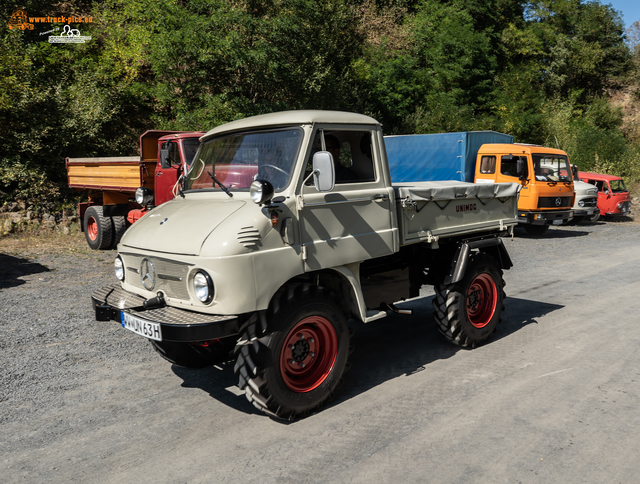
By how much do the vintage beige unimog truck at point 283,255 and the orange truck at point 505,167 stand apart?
10678 mm

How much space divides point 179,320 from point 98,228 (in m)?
10.2

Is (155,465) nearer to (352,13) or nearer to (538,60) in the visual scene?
(352,13)

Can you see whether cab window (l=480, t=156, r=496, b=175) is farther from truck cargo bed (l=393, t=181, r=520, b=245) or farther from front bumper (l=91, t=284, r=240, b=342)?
front bumper (l=91, t=284, r=240, b=342)

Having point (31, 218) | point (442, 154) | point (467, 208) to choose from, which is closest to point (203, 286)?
point (467, 208)

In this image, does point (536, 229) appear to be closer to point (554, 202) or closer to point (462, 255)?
point (554, 202)

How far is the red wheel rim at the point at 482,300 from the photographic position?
5703 millimetres

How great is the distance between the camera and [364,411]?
4098 mm

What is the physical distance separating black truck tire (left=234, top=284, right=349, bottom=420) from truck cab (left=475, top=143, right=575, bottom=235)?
12.4 m

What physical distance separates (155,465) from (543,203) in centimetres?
1454

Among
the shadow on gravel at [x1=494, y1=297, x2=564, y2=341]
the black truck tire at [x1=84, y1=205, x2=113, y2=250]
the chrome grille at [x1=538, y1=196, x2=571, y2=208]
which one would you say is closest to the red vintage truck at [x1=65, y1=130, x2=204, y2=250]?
the black truck tire at [x1=84, y1=205, x2=113, y2=250]

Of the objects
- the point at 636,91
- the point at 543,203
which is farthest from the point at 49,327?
the point at 636,91

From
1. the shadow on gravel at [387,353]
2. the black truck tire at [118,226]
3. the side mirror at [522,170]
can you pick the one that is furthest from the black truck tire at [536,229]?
the black truck tire at [118,226]

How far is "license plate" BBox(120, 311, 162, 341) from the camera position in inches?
141

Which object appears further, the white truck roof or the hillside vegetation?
the hillside vegetation
